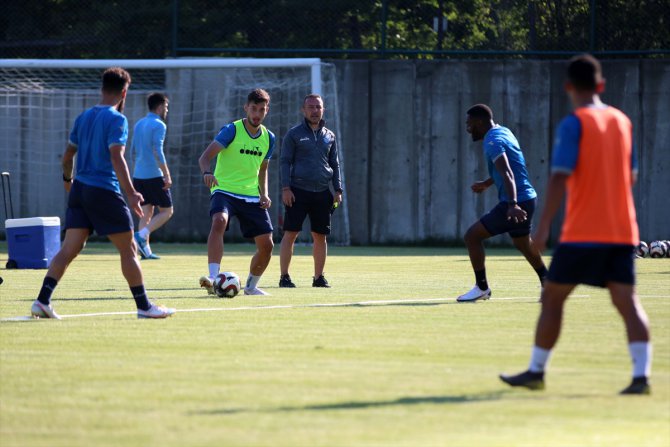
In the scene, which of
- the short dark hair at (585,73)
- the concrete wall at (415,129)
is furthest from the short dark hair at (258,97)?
the concrete wall at (415,129)

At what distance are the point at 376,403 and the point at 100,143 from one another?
14.9 ft

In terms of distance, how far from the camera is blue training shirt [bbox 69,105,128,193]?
1027 centimetres

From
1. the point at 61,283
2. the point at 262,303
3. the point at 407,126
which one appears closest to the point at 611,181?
the point at 262,303

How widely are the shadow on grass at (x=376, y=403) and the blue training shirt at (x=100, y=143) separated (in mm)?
4286

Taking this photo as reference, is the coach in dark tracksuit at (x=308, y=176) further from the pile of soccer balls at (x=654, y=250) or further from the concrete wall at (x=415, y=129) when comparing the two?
the concrete wall at (x=415, y=129)

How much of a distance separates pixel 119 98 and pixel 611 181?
474 centimetres

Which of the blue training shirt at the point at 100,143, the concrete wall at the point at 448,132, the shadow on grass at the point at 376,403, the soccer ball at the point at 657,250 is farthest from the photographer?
the concrete wall at the point at 448,132

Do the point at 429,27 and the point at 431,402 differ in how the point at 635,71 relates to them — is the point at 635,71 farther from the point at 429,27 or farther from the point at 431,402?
the point at 431,402

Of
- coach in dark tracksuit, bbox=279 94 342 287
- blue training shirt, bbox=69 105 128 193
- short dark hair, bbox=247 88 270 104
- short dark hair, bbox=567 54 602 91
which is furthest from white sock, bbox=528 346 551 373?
coach in dark tracksuit, bbox=279 94 342 287

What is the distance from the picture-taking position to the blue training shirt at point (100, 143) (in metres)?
10.3

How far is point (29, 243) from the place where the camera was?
56.0 feet

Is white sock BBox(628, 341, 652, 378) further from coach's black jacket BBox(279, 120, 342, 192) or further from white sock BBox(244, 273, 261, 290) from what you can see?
coach's black jacket BBox(279, 120, 342, 192)

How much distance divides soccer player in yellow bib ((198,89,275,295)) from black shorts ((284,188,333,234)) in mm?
1335

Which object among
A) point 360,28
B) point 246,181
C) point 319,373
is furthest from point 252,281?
point 360,28
